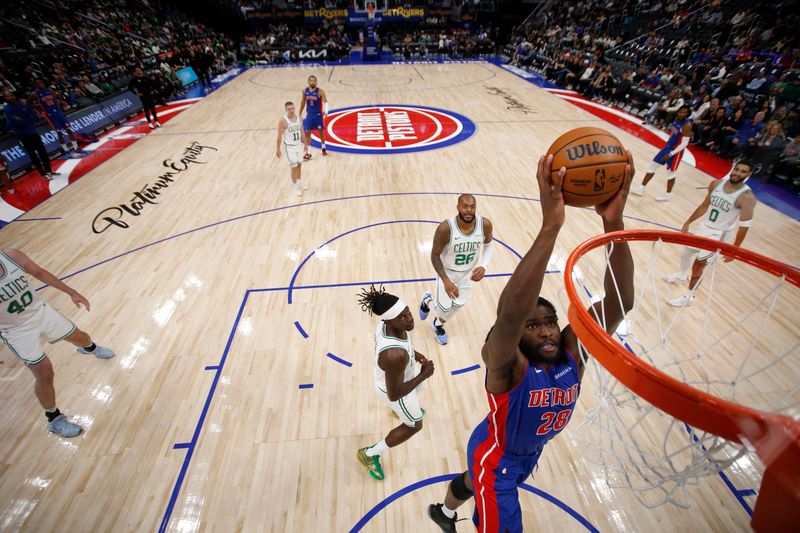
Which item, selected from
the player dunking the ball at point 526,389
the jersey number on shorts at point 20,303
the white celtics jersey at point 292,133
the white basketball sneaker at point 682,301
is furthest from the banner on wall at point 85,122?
the white basketball sneaker at point 682,301

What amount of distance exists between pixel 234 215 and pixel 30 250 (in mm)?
A: 3210

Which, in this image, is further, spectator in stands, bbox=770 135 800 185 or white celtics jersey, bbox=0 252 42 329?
spectator in stands, bbox=770 135 800 185

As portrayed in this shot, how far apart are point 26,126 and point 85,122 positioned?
3704 millimetres

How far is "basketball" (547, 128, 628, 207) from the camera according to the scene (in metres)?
1.46

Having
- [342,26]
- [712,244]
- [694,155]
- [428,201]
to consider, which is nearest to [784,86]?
[694,155]

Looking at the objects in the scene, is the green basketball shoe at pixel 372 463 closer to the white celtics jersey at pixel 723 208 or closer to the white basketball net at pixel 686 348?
the white basketball net at pixel 686 348

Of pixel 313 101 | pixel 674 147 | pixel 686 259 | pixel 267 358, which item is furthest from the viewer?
pixel 313 101

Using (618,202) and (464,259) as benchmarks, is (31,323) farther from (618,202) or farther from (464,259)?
(618,202)

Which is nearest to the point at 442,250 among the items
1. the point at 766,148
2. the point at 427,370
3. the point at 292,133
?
the point at 427,370

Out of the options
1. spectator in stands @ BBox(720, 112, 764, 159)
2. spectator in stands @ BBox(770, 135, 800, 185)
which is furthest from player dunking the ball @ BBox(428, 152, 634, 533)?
spectator in stands @ BBox(720, 112, 764, 159)

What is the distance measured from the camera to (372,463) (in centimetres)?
325

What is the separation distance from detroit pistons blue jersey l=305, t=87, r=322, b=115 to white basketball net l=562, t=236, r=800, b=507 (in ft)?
22.9

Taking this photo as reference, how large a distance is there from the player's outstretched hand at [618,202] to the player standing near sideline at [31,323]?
4.38m

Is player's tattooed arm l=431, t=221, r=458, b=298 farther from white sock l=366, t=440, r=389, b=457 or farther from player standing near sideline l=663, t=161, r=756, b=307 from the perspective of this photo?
player standing near sideline l=663, t=161, r=756, b=307
